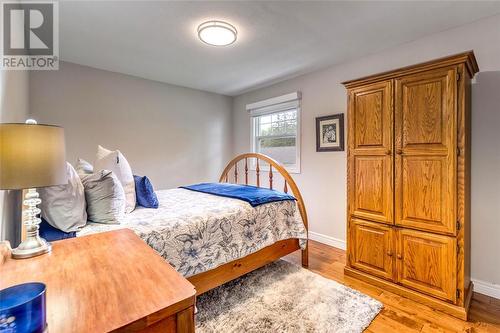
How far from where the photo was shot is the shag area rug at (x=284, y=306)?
165 centimetres

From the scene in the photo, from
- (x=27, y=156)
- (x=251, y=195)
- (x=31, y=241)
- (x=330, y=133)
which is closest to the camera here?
(x=27, y=156)

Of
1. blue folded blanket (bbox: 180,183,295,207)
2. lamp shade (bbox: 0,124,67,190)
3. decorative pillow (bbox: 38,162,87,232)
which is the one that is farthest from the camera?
blue folded blanket (bbox: 180,183,295,207)

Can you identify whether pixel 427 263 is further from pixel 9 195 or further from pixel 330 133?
pixel 9 195

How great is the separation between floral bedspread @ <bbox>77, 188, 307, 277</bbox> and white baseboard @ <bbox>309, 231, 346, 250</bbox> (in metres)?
0.89

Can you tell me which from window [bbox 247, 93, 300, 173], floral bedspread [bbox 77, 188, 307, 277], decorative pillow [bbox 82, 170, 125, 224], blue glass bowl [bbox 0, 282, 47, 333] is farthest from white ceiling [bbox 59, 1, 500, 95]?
blue glass bowl [bbox 0, 282, 47, 333]

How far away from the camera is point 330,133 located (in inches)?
124

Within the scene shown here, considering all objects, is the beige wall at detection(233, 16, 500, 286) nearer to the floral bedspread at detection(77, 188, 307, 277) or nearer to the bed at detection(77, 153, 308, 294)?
the bed at detection(77, 153, 308, 294)

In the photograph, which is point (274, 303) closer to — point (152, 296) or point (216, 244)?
point (216, 244)

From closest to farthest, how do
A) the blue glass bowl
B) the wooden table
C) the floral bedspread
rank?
the blue glass bowl, the wooden table, the floral bedspread

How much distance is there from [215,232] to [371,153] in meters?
1.52

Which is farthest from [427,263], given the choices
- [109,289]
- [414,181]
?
[109,289]

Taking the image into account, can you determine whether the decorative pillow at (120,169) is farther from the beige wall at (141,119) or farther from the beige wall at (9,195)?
the beige wall at (141,119)

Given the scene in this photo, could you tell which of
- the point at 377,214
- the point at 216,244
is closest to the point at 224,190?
the point at 216,244

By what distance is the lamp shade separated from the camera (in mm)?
902
